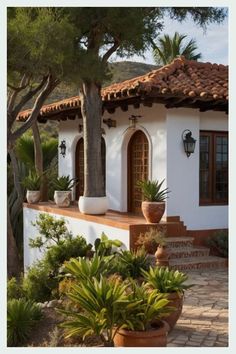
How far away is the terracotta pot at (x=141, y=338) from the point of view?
4949mm

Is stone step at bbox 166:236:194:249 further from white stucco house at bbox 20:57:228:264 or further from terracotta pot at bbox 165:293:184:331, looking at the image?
terracotta pot at bbox 165:293:184:331

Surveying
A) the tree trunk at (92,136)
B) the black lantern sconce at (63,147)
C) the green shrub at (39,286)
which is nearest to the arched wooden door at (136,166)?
the tree trunk at (92,136)

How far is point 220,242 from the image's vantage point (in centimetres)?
1054

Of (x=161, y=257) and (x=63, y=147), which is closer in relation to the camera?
(x=161, y=257)

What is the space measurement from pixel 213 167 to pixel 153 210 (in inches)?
110

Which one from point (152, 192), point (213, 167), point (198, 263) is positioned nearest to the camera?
point (198, 263)

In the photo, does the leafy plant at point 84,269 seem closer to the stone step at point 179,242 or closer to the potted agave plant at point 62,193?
the stone step at point 179,242

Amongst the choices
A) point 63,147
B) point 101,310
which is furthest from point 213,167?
point 101,310

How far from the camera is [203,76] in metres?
11.8

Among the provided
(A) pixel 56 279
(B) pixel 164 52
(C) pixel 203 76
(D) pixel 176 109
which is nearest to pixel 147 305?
Result: (A) pixel 56 279

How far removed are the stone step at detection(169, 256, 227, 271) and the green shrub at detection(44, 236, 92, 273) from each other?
1757 mm

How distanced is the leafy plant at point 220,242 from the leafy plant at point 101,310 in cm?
567

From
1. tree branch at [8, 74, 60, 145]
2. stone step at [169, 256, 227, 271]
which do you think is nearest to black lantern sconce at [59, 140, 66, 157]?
tree branch at [8, 74, 60, 145]

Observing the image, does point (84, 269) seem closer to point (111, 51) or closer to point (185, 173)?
point (185, 173)
